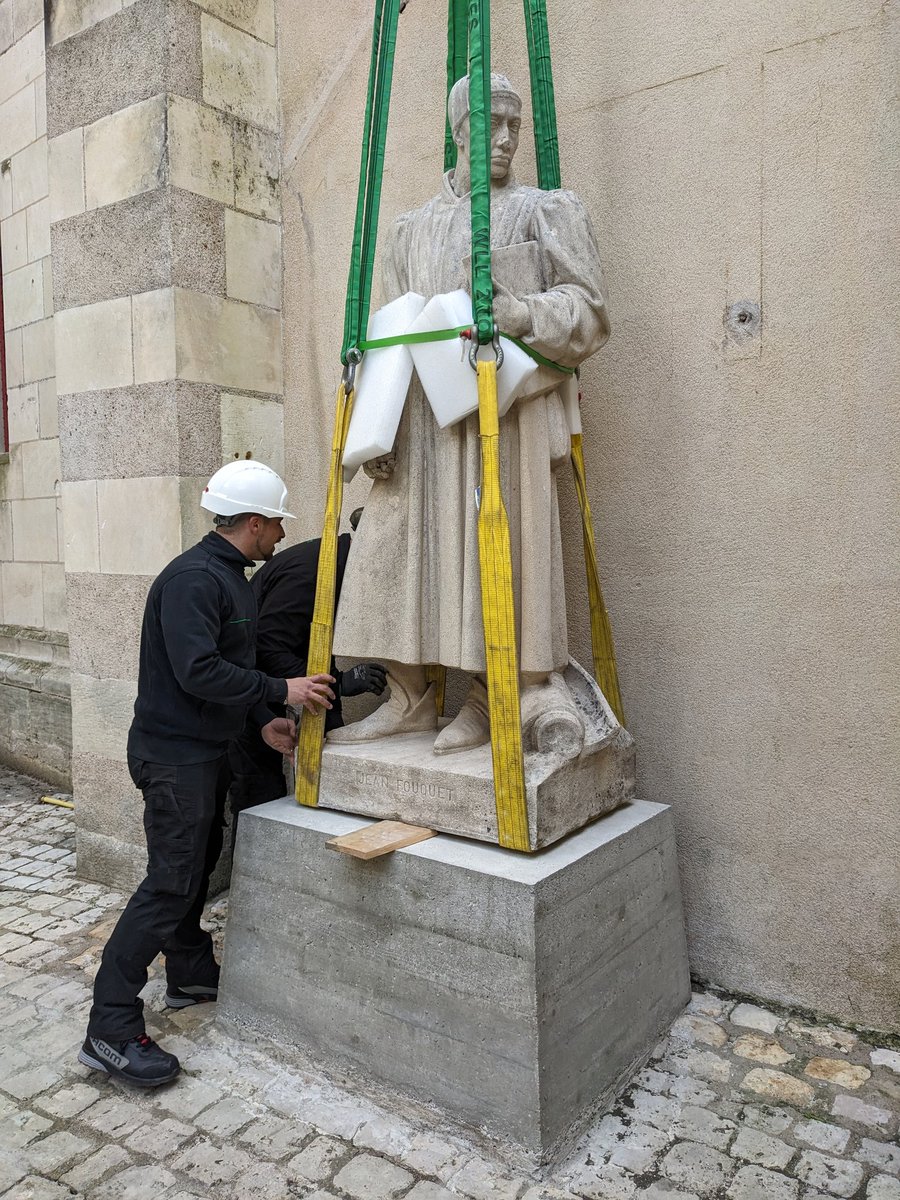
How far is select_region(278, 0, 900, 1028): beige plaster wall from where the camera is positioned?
2822mm

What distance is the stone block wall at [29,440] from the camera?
557 cm

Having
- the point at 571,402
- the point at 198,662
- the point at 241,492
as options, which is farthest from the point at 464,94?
the point at 198,662

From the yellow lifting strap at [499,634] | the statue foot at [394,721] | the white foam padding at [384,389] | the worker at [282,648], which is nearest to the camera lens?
the yellow lifting strap at [499,634]

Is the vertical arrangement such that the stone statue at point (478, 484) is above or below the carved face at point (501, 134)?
below

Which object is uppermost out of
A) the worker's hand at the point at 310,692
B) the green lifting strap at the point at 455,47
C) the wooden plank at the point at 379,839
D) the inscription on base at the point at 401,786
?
the green lifting strap at the point at 455,47

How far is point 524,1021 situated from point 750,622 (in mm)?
1380

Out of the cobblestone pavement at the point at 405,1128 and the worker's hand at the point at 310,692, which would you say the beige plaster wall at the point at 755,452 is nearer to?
the cobblestone pavement at the point at 405,1128

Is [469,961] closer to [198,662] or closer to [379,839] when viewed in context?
[379,839]

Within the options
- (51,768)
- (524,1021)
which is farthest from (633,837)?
(51,768)

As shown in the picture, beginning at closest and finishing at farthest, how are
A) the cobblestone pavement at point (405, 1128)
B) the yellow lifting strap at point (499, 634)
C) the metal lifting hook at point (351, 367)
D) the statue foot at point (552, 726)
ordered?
the cobblestone pavement at point (405, 1128)
the yellow lifting strap at point (499, 634)
the statue foot at point (552, 726)
the metal lifting hook at point (351, 367)

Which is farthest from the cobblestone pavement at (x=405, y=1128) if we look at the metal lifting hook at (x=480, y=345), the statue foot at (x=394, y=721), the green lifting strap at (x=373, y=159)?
the green lifting strap at (x=373, y=159)

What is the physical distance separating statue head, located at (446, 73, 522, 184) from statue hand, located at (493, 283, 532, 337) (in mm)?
459

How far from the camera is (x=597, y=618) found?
305cm

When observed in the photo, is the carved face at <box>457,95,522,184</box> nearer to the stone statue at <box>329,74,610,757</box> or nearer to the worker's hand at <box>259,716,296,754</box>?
the stone statue at <box>329,74,610,757</box>
